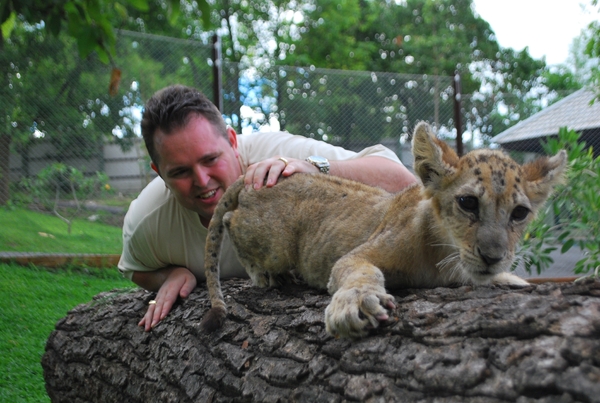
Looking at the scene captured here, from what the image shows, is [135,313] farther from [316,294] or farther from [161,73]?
[161,73]

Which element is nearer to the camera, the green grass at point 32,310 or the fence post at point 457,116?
the green grass at point 32,310

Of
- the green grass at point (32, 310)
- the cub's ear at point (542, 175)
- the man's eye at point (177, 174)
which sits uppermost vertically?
the man's eye at point (177, 174)

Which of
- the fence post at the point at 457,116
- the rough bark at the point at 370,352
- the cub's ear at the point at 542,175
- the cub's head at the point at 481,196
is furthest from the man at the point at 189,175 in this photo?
the fence post at the point at 457,116

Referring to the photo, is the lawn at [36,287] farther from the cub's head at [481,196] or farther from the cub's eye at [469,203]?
the cub's eye at [469,203]

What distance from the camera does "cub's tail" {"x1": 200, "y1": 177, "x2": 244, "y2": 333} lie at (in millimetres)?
3738

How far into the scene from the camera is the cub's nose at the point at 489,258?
3.04 m

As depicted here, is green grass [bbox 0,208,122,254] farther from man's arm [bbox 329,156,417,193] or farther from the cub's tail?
man's arm [bbox 329,156,417,193]

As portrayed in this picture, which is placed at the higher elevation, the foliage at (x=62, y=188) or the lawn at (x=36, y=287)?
the foliage at (x=62, y=188)

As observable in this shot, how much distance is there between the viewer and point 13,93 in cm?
809

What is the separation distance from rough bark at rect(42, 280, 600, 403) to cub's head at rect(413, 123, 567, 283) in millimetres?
332

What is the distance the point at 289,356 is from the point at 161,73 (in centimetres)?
698

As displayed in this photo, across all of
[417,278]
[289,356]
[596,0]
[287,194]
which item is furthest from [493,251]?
[596,0]

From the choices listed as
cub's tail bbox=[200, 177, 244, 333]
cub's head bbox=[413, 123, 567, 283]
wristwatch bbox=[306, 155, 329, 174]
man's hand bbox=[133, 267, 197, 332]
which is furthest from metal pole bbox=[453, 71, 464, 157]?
cub's head bbox=[413, 123, 567, 283]

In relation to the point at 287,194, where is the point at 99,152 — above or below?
above
